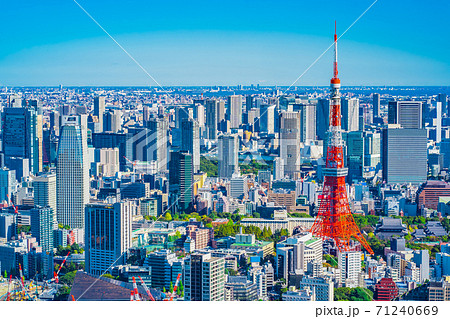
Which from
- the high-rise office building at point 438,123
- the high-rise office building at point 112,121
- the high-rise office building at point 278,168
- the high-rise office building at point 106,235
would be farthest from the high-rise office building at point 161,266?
the high-rise office building at point 112,121

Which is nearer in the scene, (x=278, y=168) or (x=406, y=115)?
(x=278, y=168)

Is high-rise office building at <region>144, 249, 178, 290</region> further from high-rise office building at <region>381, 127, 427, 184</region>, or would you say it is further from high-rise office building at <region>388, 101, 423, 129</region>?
high-rise office building at <region>381, 127, 427, 184</region>

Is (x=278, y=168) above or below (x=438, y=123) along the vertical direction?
below

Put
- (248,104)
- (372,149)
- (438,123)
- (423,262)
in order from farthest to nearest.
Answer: (438,123) → (372,149) → (248,104) → (423,262)

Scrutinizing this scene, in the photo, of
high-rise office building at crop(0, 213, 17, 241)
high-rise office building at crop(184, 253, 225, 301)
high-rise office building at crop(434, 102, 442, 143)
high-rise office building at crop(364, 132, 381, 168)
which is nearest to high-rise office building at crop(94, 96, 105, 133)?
high-rise office building at crop(0, 213, 17, 241)

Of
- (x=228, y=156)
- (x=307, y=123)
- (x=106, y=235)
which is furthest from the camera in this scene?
(x=228, y=156)

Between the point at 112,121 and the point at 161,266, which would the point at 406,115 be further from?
the point at 161,266

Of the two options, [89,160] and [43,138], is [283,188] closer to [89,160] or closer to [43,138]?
[89,160]

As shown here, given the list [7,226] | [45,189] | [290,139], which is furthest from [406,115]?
[7,226]
